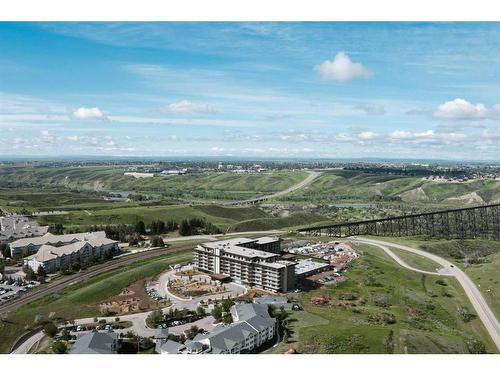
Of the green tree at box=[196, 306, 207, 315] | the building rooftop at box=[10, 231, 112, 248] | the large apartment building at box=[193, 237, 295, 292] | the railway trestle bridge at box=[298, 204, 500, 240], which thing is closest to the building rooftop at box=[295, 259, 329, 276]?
the large apartment building at box=[193, 237, 295, 292]

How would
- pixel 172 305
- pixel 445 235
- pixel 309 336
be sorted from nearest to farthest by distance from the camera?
pixel 309 336
pixel 172 305
pixel 445 235

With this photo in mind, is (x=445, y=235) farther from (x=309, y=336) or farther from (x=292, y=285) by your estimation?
(x=309, y=336)

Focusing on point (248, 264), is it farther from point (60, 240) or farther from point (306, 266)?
point (60, 240)

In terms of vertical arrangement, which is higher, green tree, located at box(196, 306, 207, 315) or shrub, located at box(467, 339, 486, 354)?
green tree, located at box(196, 306, 207, 315)

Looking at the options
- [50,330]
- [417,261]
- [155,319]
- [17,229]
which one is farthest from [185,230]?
[50,330]

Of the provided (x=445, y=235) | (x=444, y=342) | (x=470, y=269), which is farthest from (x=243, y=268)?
(x=445, y=235)

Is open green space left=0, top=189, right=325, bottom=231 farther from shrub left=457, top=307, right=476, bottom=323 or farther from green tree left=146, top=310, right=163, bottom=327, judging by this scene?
shrub left=457, top=307, right=476, bottom=323
